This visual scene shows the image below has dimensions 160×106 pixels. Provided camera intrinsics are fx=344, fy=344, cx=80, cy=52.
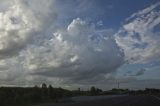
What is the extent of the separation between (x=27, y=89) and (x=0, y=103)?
1520 inches

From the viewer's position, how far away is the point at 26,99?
66.8 metres

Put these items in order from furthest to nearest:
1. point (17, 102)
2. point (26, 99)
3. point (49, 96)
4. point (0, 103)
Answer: point (49, 96), point (26, 99), point (17, 102), point (0, 103)

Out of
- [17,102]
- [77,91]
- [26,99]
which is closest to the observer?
[17,102]

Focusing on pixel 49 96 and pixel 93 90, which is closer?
pixel 49 96

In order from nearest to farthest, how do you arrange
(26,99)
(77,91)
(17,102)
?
(17,102) → (26,99) → (77,91)

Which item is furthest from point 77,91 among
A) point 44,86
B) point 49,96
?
point 49,96

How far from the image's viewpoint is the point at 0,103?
2132 inches

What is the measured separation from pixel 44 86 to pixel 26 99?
28070 millimetres

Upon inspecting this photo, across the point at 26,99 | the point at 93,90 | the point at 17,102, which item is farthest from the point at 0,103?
the point at 93,90

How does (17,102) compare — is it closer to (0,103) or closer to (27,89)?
(0,103)

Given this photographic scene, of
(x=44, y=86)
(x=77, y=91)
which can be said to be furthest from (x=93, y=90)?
(x=44, y=86)

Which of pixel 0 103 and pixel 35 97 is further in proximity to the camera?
pixel 35 97

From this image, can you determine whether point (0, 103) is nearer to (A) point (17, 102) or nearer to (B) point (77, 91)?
(A) point (17, 102)

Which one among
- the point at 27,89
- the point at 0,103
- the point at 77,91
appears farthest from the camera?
the point at 77,91
